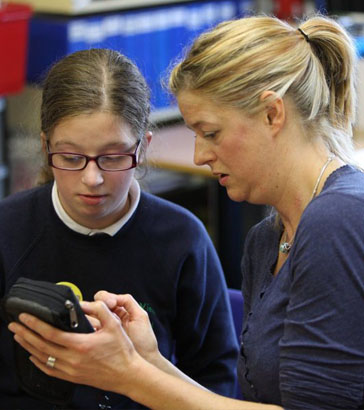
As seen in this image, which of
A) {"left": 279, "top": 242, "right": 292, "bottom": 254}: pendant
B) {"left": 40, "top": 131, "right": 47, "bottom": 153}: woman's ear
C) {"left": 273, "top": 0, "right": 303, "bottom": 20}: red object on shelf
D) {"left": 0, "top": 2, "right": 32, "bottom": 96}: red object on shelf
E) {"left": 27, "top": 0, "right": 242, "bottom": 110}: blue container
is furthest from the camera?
{"left": 273, "top": 0, "right": 303, "bottom": 20}: red object on shelf

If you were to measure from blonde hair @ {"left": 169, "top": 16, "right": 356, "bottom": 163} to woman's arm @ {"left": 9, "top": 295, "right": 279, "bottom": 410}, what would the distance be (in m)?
Answer: 0.39

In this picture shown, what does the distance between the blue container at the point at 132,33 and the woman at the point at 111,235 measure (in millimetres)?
1519

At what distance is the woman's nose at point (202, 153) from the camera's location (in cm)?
130

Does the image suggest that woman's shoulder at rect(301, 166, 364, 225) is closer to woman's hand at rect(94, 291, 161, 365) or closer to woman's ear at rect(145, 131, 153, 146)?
woman's hand at rect(94, 291, 161, 365)

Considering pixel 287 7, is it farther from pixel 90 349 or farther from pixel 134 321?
pixel 90 349

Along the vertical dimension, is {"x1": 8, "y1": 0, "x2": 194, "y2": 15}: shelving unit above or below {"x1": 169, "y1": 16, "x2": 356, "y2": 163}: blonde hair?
below

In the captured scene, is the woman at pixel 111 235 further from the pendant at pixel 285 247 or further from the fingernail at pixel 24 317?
the fingernail at pixel 24 317

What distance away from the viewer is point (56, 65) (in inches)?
61.0

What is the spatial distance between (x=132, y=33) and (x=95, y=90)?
209 cm

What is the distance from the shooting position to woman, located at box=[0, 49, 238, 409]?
57.5 inches

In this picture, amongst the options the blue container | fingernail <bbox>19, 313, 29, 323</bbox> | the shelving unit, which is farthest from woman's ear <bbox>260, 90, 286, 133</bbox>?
the shelving unit

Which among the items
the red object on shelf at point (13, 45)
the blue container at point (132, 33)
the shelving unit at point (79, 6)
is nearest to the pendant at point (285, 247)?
the blue container at point (132, 33)

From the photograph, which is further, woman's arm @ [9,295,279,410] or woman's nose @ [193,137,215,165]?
woman's nose @ [193,137,215,165]

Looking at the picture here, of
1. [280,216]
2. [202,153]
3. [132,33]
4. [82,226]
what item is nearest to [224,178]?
[202,153]
